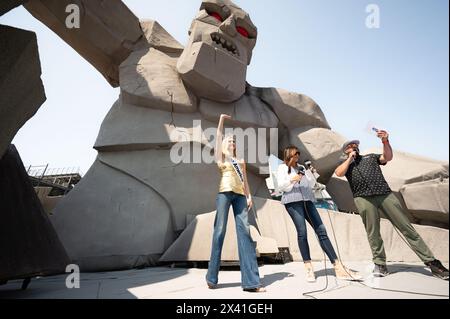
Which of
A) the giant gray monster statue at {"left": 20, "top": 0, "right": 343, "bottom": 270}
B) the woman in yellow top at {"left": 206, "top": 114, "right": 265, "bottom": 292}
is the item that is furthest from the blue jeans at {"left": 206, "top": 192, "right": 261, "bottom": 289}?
the giant gray monster statue at {"left": 20, "top": 0, "right": 343, "bottom": 270}

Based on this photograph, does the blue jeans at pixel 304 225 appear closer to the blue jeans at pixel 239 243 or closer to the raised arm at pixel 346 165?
the raised arm at pixel 346 165

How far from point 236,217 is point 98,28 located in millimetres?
4412

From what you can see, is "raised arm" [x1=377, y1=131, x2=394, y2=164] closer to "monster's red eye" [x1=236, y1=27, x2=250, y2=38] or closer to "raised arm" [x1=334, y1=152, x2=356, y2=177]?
"raised arm" [x1=334, y1=152, x2=356, y2=177]

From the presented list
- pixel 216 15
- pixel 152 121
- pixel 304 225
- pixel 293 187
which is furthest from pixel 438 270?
pixel 216 15

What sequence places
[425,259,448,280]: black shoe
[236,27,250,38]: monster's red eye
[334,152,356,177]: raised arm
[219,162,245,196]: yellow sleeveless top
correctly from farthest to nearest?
[236,27,250,38]: monster's red eye
[334,152,356,177]: raised arm
[219,162,245,196]: yellow sleeveless top
[425,259,448,280]: black shoe

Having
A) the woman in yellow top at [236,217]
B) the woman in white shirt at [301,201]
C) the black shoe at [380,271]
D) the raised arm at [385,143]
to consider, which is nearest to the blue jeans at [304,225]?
the woman in white shirt at [301,201]

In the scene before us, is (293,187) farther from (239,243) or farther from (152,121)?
(152,121)

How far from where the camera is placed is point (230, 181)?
7.29ft

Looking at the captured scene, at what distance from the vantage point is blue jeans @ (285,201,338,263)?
2381mm

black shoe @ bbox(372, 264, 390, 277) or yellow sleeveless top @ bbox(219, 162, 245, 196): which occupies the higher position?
yellow sleeveless top @ bbox(219, 162, 245, 196)

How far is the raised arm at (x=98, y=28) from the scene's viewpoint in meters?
4.39
